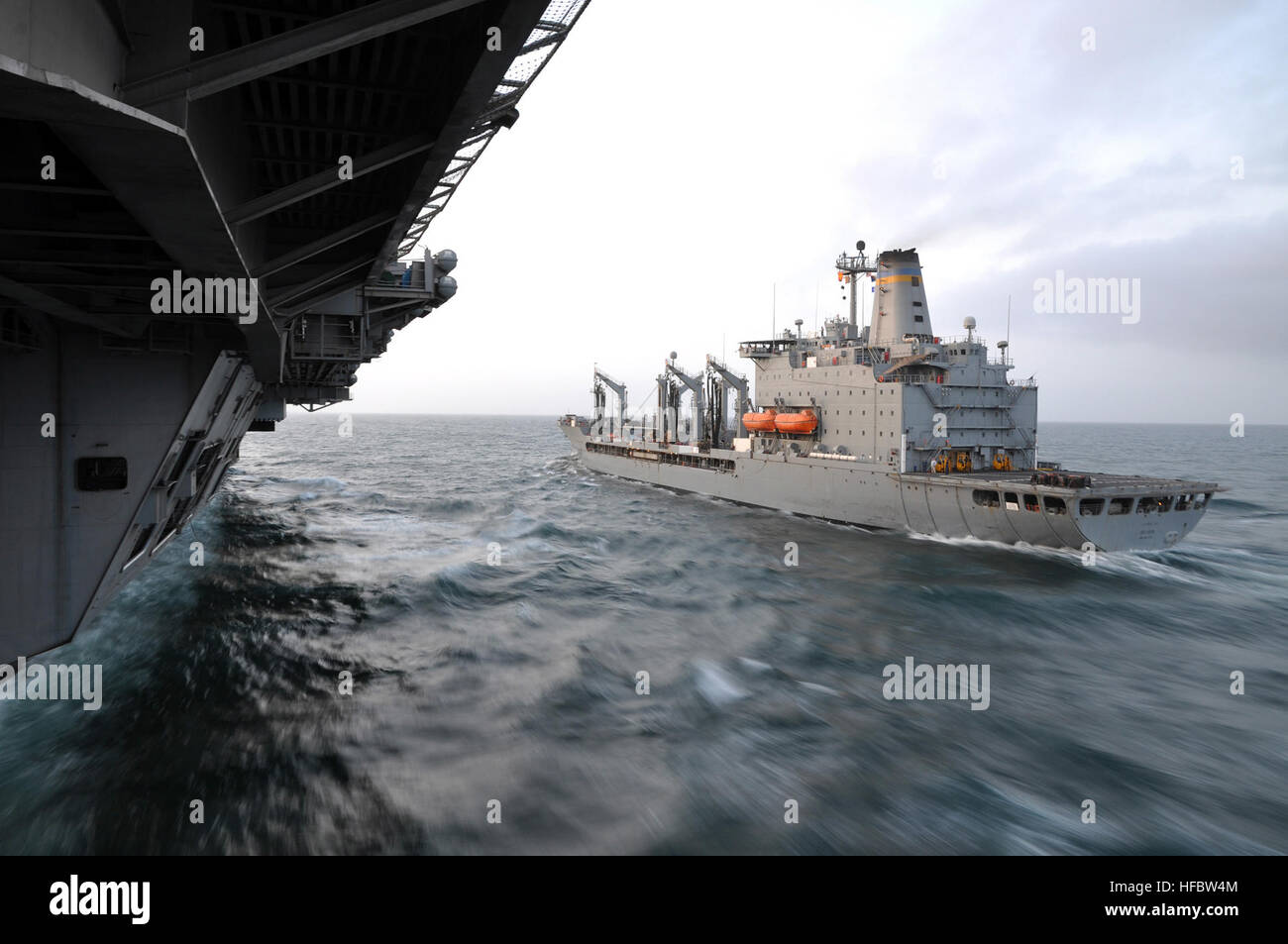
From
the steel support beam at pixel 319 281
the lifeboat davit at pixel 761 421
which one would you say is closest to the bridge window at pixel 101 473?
the steel support beam at pixel 319 281

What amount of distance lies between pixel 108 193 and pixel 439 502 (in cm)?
3300

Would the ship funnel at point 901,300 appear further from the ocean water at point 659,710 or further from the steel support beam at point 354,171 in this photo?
the steel support beam at point 354,171

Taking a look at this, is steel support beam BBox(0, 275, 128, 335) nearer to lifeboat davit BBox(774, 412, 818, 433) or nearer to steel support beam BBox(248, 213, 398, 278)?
steel support beam BBox(248, 213, 398, 278)

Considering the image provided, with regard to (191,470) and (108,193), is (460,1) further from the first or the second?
(191,470)

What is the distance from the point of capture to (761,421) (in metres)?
34.5

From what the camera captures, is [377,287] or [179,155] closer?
[179,155]

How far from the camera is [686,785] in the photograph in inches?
384

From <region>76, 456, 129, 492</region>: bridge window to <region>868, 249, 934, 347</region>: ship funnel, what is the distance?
1127 inches

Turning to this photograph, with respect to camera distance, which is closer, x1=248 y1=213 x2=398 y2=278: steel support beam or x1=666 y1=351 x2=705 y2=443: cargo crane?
x1=248 y1=213 x2=398 y2=278: steel support beam

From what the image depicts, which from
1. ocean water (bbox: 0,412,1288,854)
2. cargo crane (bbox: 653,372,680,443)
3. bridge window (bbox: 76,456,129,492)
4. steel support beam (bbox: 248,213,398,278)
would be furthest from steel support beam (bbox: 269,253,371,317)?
cargo crane (bbox: 653,372,680,443)

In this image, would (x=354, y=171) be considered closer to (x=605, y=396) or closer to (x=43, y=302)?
(x=43, y=302)

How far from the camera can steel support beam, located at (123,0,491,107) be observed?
12.5 ft

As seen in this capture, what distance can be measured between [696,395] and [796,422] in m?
12.8
